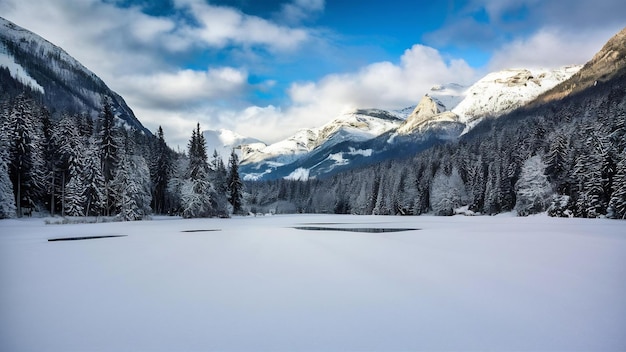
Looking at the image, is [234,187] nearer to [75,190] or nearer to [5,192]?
[75,190]

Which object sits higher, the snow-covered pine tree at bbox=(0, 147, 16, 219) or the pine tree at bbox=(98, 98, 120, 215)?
the pine tree at bbox=(98, 98, 120, 215)

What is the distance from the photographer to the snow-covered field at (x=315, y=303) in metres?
6.04

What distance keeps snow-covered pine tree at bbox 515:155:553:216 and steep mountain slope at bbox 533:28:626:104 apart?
377 feet

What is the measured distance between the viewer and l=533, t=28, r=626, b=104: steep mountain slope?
149750 millimetres

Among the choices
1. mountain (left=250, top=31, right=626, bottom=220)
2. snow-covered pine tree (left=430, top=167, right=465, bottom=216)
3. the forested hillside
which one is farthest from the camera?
snow-covered pine tree (left=430, top=167, right=465, bottom=216)

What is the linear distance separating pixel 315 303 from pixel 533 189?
6326 centimetres

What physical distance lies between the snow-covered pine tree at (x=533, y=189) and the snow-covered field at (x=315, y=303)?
167ft

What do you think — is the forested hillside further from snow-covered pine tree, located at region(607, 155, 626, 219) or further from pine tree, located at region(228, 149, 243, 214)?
pine tree, located at region(228, 149, 243, 214)

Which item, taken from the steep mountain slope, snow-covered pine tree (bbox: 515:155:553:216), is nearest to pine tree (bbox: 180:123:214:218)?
snow-covered pine tree (bbox: 515:155:553:216)

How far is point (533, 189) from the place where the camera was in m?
60.1

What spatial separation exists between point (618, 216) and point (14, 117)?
69.3 metres

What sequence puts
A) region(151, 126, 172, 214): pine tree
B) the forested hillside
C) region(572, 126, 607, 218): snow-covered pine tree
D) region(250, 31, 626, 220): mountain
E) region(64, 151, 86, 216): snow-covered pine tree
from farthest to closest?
region(151, 126, 172, 214): pine tree < region(64, 151, 86, 216): snow-covered pine tree < region(250, 31, 626, 220): mountain < the forested hillside < region(572, 126, 607, 218): snow-covered pine tree

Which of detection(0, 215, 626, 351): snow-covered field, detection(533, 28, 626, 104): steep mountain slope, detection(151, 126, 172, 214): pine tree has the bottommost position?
detection(0, 215, 626, 351): snow-covered field

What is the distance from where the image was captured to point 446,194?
82188 mm
